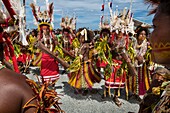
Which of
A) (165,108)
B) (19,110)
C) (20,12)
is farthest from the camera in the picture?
(20,12)

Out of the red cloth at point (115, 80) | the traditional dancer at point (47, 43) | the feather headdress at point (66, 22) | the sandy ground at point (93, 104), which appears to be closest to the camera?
the sandy ground at point (93, 104)

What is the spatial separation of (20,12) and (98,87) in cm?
601

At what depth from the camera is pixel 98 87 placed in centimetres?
770

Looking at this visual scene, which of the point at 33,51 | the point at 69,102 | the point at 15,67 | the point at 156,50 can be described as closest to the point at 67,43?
the point at 33,51

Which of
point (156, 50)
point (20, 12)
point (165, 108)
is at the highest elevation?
point (20, 12)

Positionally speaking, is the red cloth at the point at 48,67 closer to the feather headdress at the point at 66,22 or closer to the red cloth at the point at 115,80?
the red cloth at the point at 115,80

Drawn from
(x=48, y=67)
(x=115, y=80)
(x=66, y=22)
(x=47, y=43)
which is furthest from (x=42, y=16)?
(x=66, y=22)

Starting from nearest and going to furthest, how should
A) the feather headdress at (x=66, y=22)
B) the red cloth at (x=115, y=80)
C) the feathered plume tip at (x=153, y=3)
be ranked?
1. the feathered plume tip at (x=153, y=3)
2. the red cloth at (x=115, y=80)
3. the feather headdress at (x=66, y=22)

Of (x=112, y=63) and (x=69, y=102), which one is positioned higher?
(x=112, y=63)

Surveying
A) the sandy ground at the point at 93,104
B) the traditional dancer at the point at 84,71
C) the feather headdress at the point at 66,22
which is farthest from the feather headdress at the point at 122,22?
the feather headdress at the point at 66,22

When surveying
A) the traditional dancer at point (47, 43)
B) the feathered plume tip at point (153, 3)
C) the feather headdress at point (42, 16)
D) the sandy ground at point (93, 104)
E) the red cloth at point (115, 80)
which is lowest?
the sandy ground at point (93, 104)

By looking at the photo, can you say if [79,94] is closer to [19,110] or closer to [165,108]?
[19,110]

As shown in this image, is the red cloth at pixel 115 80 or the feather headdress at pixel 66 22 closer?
the red cloth at pixel 115 80

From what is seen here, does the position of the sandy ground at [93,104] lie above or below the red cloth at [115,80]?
below
